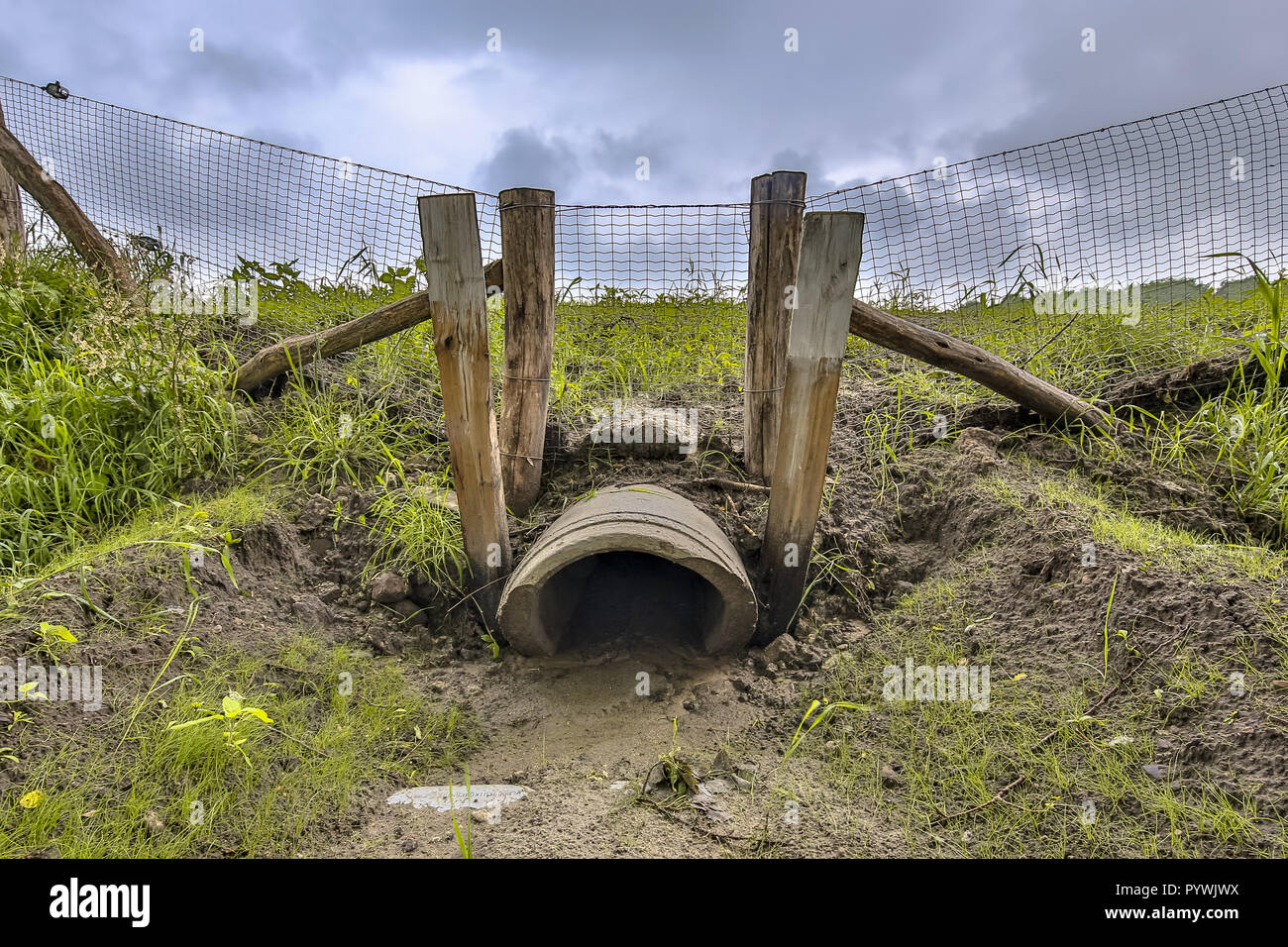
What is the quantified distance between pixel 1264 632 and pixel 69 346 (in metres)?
6.46

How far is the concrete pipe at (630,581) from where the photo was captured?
3328 mm

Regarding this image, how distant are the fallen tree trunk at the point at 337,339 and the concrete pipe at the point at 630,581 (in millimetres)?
1439

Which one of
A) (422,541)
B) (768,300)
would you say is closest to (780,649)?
(768,300)

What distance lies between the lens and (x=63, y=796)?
2.60 meters

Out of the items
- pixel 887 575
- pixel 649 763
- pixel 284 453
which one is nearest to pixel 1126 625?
pixel 887 575

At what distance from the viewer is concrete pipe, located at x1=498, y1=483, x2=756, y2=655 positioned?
10.9 feet

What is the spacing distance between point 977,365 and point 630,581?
238 cm

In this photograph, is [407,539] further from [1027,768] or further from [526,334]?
[1027,768]

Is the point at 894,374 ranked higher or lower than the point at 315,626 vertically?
higher

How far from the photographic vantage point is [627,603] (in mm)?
4273

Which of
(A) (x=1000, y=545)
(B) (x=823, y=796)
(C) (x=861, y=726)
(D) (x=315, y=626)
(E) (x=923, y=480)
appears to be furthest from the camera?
(E) (x=923, y=480)

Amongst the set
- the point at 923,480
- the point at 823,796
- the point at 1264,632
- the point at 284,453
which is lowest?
the point at 823,796

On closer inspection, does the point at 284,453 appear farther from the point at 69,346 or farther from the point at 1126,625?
the point at 1126,625

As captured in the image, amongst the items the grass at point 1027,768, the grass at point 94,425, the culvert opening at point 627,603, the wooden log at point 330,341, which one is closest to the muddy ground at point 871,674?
the grass at point 1027,768
